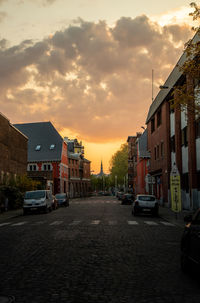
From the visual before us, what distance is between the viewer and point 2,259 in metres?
9.49

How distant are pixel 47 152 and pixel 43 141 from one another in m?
3.20

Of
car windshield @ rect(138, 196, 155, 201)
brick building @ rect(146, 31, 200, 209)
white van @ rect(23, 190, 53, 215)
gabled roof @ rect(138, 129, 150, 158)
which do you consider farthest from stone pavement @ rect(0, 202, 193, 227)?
gabled roof @ rect(138, 129, 150, 158)

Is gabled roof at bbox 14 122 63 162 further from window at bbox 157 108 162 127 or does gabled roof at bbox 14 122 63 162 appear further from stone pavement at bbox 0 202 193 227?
stone pavement at bbox 0 202 193 227

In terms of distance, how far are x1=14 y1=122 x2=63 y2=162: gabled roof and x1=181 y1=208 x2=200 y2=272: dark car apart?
7189 centimetres

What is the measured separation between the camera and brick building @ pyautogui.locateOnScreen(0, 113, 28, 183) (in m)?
39.4

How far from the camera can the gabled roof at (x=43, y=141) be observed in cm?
8031

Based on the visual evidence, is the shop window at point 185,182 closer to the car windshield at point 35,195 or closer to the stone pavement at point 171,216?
the stone pavement at point 171,216

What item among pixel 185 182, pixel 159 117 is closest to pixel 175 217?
pixel 185 182

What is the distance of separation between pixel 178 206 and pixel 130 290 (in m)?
18.0

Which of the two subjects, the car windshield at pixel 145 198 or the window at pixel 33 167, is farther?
the window at pixel 33 167

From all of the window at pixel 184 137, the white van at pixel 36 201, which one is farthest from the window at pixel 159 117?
the white van at pixel 36 201

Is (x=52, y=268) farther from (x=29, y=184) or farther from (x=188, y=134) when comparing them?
(x=29, y=184)

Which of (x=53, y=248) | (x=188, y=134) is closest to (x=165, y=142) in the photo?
(x=188, y=134)

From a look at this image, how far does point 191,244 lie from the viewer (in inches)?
293
